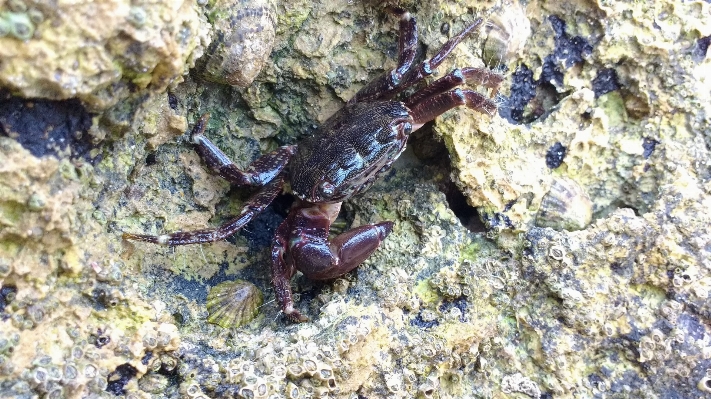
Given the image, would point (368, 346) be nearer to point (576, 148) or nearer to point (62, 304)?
point (62, 304)

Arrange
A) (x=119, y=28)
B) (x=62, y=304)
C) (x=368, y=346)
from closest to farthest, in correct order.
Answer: (x=119, y=28) → (x=62, y=304) → (x=368, y=346)

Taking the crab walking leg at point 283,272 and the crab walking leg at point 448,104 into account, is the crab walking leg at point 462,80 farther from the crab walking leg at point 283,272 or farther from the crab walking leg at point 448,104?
the crab walking leg at point 283,272

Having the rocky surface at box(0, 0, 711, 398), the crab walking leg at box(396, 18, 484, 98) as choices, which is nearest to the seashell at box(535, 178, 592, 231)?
the rocky surface at box(0, 0, 711, 398)

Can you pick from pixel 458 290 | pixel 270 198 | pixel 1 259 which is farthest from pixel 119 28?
pixel 458 290

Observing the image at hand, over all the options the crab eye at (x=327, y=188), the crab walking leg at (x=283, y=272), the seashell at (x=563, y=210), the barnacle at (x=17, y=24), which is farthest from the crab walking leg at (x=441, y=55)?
the barnacle at (x=17, y=24)

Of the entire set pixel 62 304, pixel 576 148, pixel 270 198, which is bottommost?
pixel 576 148

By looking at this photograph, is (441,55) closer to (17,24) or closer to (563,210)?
(563,210)
